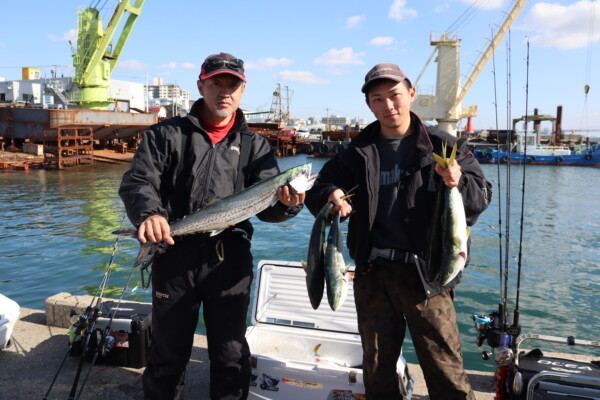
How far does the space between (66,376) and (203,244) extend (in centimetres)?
234

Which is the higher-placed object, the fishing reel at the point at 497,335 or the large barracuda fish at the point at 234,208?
the large barracuda fish at the point at 234,208

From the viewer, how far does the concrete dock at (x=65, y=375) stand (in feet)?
13.5

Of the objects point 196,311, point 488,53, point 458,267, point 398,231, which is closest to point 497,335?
point 458,267

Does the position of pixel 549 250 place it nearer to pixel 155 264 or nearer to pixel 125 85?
pixel 155 264

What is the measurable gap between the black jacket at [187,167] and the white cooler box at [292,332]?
1118mm

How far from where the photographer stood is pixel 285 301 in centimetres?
437

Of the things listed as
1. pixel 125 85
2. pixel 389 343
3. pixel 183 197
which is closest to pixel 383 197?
pixel 389 343

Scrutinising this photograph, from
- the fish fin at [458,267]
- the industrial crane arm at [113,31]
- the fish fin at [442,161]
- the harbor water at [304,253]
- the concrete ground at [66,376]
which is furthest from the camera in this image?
the industrial crane arm at [113,31]

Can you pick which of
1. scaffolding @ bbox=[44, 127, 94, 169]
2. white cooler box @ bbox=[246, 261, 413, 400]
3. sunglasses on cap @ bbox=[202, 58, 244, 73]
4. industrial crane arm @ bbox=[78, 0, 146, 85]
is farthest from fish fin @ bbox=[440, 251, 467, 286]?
industrial crane arm @ bbox=[78, 0, 146, 85]

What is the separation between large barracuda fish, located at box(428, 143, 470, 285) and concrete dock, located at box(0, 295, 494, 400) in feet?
5.51

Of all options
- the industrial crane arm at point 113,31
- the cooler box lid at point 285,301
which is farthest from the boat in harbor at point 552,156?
the cooler box lid at point 285,301

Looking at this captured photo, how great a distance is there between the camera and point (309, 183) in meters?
3.15

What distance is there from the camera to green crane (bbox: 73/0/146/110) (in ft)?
128

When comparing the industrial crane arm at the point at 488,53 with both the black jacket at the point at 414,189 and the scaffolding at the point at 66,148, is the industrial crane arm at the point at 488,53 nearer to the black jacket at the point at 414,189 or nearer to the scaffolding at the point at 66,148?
the scaffolding at the point at 66,148
